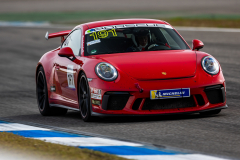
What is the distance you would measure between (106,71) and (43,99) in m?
2.22

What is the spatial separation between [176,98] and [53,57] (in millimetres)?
2536

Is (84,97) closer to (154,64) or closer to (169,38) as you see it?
(154,64)

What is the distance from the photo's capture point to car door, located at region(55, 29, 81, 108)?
7352 mm

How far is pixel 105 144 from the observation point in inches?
202

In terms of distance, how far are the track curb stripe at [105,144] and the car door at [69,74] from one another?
101 cm

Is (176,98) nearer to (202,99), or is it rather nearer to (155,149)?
(202,99)

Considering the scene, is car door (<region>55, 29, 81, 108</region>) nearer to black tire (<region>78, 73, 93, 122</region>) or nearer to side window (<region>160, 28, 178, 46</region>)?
black tire (<region>78, 73, 93, 122</region>)

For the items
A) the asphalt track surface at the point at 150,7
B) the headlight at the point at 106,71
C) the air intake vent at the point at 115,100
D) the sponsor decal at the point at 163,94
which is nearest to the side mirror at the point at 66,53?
the headlight at the point at 106,71

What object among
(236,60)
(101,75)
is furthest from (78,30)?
(236,60)

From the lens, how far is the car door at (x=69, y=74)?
24.1 ft

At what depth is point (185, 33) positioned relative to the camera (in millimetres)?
21781

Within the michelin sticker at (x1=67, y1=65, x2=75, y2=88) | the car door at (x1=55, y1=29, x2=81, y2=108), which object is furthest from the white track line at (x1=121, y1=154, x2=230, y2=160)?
the michelin sticker at (x1=67, y1=65, x2=75, y2=88)

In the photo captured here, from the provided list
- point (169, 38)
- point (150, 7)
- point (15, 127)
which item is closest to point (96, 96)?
point (15, 127)

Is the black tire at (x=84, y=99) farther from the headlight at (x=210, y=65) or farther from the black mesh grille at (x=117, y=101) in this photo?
the headlight at (x=210, y=65)
